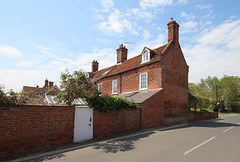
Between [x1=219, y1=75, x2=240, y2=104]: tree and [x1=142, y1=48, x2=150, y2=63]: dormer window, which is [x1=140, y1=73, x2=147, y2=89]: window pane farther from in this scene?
[x1=219, y1=75, x2=240, y2=104]: tree

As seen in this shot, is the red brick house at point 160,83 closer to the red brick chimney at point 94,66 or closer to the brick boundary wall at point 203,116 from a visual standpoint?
the brick boundary wall at point 203,116

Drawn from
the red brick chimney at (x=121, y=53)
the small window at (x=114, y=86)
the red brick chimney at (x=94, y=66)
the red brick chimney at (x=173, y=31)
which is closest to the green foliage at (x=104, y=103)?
the small window at (x=114, y=86)

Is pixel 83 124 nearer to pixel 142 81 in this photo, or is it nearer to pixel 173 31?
pixel 142 81

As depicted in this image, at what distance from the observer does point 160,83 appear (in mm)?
15305

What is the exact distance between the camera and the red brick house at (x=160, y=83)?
45.2ft

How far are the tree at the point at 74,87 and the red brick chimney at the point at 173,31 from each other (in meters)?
13.6

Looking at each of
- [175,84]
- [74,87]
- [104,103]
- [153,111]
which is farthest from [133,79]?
[74,87]

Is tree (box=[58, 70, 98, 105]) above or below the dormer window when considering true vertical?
below

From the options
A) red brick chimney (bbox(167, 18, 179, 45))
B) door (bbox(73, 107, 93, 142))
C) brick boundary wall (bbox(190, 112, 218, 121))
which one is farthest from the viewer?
brick boundary wall (bbox(190, 112, 218, 121))

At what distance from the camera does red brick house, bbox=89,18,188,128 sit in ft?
45.2

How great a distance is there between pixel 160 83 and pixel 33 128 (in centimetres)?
1219

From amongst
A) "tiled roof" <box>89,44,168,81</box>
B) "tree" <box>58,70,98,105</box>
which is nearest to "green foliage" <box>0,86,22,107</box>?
"tree" <box>58,70,98,105</box>

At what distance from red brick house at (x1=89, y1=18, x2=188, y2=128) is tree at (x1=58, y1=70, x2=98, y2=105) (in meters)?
4.63

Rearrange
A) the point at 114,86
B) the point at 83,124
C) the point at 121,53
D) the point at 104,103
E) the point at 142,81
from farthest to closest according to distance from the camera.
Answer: the point at 121,53
the point at 114,86
the point at 142,81
the point at 104,103
the point at 83,124
